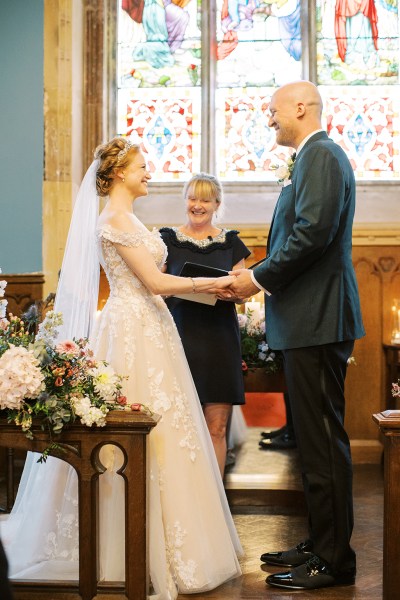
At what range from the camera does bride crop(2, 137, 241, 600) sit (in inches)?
134

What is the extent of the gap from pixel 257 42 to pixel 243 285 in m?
4.73

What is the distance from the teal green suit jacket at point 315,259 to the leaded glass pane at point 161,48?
14.8 feet

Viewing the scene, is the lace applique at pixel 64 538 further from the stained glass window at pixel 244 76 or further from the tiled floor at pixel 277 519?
the stained glass window at pixel 244 76

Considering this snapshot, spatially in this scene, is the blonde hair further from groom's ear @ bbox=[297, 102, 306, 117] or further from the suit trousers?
the suit trousers

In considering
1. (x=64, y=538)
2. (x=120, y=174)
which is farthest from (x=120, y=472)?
(x=120, y=174)

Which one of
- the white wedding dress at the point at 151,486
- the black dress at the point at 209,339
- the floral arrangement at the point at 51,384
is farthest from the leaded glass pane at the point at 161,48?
the floral arrangement at the point at 51,384

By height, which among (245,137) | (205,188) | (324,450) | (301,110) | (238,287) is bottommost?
(324,450)

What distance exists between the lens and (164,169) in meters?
7.77

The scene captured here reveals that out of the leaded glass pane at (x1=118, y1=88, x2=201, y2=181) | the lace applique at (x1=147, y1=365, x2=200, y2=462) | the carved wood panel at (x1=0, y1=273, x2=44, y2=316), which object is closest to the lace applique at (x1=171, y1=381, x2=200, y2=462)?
the lace applique at (x1=147, y1=365, x2=200, y2=462)

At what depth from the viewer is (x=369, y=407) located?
710 cm

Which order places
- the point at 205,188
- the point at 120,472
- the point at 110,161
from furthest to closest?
the point at 205,188, the point at 110,161, the point at 120,472

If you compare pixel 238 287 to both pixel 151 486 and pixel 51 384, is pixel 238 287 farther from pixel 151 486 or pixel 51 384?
pixel 51 384

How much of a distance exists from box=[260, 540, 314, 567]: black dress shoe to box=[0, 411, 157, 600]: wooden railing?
908mm

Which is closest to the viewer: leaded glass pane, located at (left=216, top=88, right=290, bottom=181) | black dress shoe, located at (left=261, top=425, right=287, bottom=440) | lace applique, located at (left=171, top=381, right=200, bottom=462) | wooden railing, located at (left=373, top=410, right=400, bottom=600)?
wooden railing, located at (left=373, top=410, right=400, bottom=600)
